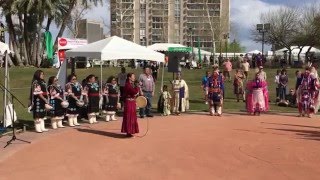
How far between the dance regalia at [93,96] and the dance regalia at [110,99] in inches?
18.7

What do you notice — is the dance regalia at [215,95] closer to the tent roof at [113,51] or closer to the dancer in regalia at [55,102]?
the tent roof at [113,51]

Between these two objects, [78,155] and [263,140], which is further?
[263,140]

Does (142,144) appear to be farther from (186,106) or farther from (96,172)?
(186,106)

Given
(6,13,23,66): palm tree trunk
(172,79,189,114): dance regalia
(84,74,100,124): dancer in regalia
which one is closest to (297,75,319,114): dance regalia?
(172,79,189,114): dance regalia

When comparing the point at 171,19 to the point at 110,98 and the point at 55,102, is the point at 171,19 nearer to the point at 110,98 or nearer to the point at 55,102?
the point at 110,98

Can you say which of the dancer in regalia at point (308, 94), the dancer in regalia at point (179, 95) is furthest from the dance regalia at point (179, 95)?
the dancer in regalia at point (308, 94)

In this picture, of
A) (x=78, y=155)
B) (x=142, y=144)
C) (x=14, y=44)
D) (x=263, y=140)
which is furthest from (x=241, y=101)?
(x=14, y=44)

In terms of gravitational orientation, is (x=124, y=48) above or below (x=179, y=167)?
above

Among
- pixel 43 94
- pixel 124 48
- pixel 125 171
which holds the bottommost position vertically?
pixel 125 171

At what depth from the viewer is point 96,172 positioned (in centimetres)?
848

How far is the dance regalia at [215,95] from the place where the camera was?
54.6ft

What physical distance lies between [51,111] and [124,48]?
3502 millimetres

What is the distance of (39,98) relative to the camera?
41.2 feet

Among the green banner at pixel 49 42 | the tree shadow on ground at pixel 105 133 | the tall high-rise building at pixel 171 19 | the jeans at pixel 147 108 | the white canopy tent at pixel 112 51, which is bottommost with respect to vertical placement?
the tree shadow on ground at pixel 105 133
